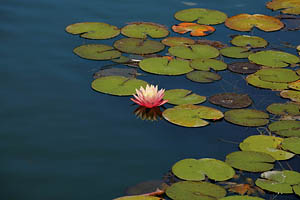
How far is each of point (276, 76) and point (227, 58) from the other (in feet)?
1.82

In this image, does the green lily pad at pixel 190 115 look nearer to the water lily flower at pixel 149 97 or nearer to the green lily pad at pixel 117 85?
the water lily flower at pixel 149 97

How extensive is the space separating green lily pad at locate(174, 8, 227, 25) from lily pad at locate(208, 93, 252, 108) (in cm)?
162

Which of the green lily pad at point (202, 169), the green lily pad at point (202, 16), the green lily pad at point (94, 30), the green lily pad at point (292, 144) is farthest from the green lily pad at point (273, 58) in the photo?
the green lily pad at point (202, 169)

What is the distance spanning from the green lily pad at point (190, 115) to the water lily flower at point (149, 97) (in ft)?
0.36

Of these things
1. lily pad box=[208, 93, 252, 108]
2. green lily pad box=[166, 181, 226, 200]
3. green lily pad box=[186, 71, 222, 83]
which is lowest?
green lily pad box=[166, 181, 226, 200]

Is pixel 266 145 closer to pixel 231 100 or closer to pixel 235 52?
pixel 231 100

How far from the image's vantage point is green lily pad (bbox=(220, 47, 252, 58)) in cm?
554

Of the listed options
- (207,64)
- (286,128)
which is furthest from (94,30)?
(286,128)

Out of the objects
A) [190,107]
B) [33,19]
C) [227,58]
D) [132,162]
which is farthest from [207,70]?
[33,19]

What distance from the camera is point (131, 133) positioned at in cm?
435

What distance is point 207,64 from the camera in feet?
17.5

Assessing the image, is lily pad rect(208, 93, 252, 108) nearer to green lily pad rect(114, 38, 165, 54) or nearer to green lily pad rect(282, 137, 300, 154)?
green lily pad rect(282, 137, 300, 154)

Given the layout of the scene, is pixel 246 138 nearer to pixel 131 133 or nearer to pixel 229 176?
pixel 229 176

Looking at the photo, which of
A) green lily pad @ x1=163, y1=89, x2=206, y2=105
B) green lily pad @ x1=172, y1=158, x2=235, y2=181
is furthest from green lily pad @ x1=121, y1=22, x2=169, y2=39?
green lily pad @ x1=172, y1=158, x2=235, y2=181
